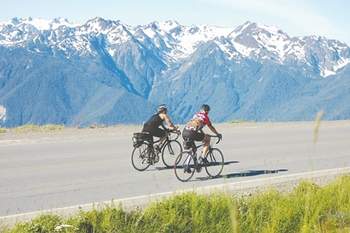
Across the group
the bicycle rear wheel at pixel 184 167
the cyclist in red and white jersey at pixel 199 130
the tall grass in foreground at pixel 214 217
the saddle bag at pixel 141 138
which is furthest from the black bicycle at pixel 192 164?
the tall grass in foreground at pixel 214 217

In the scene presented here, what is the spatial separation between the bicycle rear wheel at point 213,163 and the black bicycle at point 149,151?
990 mm

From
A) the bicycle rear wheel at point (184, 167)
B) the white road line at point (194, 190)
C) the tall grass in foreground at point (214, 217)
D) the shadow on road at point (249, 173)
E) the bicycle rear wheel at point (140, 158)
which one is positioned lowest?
the tall grass in foreground at point (214, 217)

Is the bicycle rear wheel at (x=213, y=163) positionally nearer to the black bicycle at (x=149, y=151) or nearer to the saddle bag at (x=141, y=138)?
the black bicycle at (x=149, y=151)

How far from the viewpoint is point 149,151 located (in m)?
15.6

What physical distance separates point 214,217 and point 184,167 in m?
5.31

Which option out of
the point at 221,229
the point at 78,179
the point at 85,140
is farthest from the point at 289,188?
the point at 85,140

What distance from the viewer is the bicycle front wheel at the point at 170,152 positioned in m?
15.9

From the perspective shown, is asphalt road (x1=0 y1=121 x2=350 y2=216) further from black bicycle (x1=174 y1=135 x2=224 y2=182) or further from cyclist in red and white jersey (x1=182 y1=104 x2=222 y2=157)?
cyclist in red and white jersey (x1=182 y1=104 x2=222 y2=157)

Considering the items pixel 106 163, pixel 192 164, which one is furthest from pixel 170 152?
pixel 192 164

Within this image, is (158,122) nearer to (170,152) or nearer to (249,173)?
(170,152)

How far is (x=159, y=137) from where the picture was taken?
16.0 metres

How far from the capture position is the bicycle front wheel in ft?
52.1

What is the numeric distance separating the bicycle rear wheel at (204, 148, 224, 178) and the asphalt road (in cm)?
19

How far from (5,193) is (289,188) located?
4.91 m
